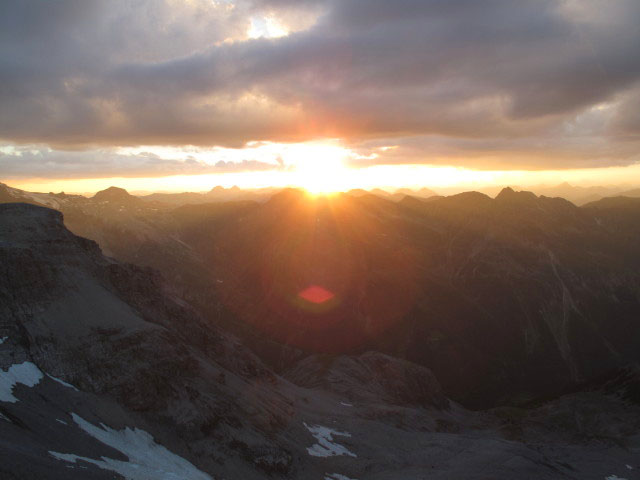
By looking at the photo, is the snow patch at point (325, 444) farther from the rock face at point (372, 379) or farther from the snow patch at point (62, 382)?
the snow patch at point (62, 382)

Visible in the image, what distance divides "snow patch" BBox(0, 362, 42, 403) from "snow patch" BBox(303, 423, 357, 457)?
4103 centimetres

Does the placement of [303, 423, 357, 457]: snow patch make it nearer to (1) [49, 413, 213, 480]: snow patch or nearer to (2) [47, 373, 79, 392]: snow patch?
(1) [49, 413, 213, 480]: snow patch

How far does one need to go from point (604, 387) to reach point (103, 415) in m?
150

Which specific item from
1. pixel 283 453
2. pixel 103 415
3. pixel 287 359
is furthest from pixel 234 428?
pixel 287 359

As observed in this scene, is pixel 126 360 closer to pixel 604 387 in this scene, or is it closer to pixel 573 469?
pixel 573 469

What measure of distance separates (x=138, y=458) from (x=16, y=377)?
1651cm

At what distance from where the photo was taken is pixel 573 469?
296 feet

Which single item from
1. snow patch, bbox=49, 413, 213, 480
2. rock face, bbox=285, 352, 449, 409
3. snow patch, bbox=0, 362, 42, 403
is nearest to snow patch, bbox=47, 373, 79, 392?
snow patch, bbox=0, 362, 42, 403

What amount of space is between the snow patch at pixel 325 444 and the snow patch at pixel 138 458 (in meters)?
25.7

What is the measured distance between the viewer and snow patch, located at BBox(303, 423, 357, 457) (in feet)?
244

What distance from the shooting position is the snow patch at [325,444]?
74438mm

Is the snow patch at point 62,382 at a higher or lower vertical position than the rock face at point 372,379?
higher

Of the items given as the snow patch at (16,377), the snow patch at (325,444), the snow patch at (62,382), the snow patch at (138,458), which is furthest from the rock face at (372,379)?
the snow patch at (16,377)

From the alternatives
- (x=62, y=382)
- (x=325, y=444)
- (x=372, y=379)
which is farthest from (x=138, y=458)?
(x=372, y=379)
